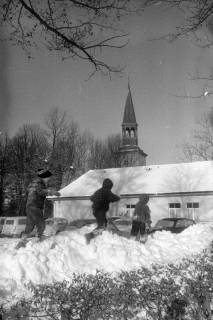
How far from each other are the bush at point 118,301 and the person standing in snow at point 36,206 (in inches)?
165

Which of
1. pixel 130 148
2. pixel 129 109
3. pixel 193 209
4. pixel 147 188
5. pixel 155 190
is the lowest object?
pixel 193 209

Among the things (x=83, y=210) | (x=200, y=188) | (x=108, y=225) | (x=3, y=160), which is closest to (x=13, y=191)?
(x=3, y=160)

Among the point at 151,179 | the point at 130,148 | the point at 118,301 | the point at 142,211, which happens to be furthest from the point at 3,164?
the point at 118,301

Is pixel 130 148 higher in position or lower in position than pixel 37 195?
higher

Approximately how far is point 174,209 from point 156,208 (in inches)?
57.5

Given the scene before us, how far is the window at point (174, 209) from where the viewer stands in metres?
30.1

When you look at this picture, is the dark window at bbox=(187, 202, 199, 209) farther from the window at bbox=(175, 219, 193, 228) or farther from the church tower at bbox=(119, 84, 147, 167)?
the window at bbox=(175, 219, 193, 228)

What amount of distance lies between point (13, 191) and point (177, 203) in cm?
1362

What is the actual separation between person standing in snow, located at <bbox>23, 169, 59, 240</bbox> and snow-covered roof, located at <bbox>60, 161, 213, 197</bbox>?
74.2ft

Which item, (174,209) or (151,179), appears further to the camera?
(151,179)

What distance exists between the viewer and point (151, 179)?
3275 cm

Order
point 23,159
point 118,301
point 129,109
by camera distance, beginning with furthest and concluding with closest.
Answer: point 23,159 → point 129,109 → point 118,301

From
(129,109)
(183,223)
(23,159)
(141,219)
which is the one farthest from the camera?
(23,159)

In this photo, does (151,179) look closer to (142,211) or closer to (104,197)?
(142,211)
